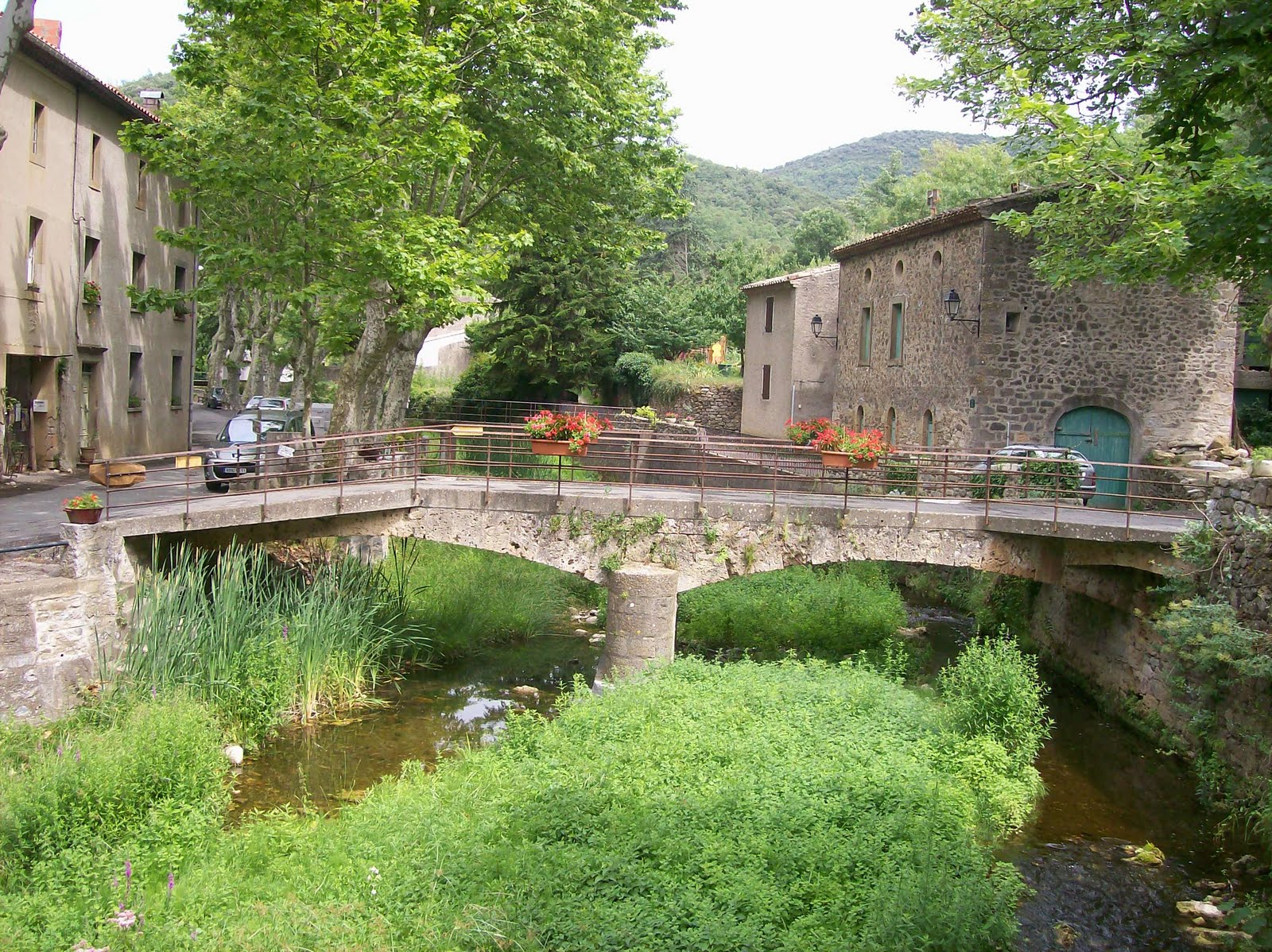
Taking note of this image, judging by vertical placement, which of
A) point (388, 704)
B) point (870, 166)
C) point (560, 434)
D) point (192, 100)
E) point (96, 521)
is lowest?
point (388, 704)

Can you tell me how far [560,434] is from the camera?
13852 millimetres

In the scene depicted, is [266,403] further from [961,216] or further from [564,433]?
[564,433]

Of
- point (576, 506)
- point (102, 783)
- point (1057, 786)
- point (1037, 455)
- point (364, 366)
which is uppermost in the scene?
point (364, 366)

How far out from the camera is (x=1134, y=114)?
968cm

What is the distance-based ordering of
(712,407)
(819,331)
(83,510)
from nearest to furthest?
(83,510)
(819,331)
(712,407)

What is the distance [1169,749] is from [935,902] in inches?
275

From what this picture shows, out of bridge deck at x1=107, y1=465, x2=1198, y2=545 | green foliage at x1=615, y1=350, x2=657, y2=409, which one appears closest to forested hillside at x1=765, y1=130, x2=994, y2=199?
green foliage at x1=615, y1=350, x2=657, y2=409

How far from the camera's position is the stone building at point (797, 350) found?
3077 centimetres

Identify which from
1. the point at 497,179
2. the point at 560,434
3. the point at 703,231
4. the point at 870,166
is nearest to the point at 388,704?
the point at 560,434

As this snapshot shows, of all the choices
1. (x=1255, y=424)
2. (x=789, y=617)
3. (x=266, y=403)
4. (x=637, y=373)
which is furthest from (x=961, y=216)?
(x=266, y=403)

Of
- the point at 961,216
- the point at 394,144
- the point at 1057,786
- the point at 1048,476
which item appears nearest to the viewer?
the point at 1057,786

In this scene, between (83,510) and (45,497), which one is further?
(45,497)

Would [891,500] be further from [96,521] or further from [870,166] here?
[870,166]

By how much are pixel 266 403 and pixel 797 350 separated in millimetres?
16376
